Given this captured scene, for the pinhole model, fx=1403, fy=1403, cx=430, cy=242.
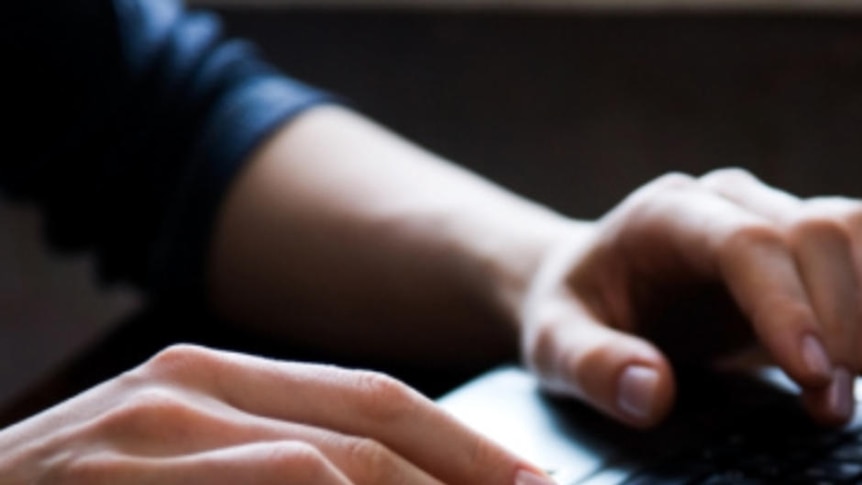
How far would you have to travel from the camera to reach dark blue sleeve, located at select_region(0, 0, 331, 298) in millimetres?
825

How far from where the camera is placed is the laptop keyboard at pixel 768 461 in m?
0.49

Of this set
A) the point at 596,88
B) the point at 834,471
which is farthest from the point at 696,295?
the point at 596,88

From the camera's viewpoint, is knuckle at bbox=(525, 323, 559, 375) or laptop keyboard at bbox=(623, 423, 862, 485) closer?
laptop keyboard at bbox=(623, 423, 862, 485)

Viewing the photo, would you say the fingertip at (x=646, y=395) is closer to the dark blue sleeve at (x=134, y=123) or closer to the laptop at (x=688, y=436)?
the laptop at (x=688, y=436)

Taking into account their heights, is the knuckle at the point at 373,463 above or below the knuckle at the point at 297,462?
below

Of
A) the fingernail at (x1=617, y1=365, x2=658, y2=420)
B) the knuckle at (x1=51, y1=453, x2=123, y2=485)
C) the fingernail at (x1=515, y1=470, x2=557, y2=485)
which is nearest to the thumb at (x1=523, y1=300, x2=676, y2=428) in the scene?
the fingernail at (x1=617, y1=365, x2=658, y2=420)

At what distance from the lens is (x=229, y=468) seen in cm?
43

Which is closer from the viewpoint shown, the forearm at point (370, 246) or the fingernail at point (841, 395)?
the fingernail at point (841, 395)

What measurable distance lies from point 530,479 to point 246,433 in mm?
94

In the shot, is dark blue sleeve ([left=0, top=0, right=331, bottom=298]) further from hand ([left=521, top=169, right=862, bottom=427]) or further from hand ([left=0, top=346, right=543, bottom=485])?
hand ([left=0, top=346, right=543, bottom=485])

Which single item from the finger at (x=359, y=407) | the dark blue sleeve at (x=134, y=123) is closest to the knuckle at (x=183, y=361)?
the finger at (x=359, y=407)

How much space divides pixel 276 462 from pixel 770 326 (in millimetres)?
231

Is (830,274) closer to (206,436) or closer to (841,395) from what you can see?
(841,395)

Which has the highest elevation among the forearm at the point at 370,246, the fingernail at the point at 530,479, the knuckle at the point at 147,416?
the knuckle at the point at 147,416
